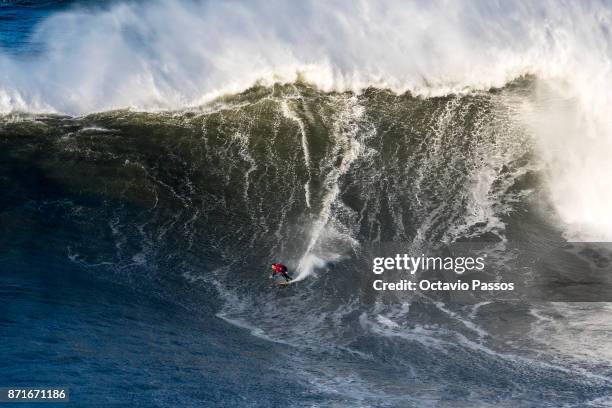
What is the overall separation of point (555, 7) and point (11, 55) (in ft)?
53.6

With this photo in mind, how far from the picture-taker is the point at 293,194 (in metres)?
19.4

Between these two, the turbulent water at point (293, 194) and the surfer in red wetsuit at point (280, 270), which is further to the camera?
the surfer in red wetsuit at point (280, 270)

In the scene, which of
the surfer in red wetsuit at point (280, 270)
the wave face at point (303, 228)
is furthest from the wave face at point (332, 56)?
the surfer in red wetsuit at point (280, 270)

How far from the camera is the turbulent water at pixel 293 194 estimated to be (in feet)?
47.0

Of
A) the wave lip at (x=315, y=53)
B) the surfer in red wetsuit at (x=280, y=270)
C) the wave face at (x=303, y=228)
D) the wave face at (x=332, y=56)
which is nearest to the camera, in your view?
the wave face at (x=303, y=228)

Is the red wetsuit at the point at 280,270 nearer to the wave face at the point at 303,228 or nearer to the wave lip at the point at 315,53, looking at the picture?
the wave face at the point at 303,228

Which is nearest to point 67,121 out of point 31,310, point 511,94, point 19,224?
point 19,224

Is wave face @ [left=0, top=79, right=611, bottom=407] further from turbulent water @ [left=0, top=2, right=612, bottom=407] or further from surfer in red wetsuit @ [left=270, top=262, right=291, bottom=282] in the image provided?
surfer in red wetsuit @ [left=270, top=262, right=291, bottom=282]

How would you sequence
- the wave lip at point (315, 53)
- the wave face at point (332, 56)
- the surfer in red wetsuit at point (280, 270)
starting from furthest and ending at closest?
the wave lip at point (315, 53) → the wave face at point (332, 56) → the surfer in red wetsuit at point (280, 270)

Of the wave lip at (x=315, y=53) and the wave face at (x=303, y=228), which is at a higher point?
the wave lip at (x=315, y=53)

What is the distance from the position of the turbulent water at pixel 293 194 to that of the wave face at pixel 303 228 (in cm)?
5

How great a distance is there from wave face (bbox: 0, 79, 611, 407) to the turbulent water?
0.05 meters

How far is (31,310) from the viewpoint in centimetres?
1582

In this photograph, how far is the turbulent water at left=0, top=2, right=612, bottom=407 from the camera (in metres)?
14.3
